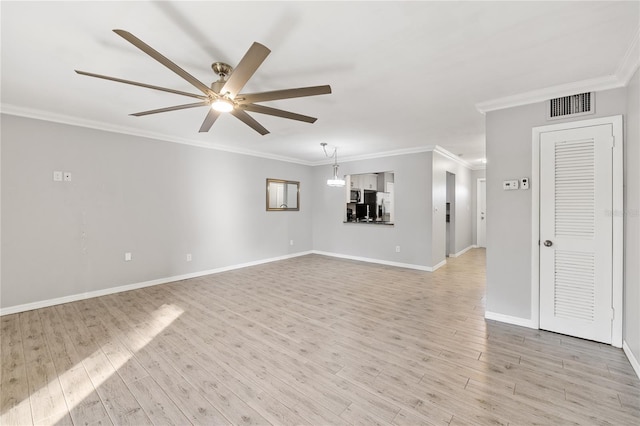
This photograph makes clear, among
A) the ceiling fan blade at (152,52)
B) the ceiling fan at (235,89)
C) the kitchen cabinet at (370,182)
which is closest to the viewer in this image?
the ceiling fan blade at (152,52)

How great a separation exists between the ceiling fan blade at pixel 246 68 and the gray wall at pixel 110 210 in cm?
321

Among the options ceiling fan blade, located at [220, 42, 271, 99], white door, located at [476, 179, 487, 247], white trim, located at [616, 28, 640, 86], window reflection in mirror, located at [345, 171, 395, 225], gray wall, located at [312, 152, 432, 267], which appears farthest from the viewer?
white door, located at [476, 179, 487, 247]

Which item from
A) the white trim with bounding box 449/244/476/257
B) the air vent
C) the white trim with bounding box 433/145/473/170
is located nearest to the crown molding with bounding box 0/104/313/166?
the white trim with bounding box 433/145/473/170

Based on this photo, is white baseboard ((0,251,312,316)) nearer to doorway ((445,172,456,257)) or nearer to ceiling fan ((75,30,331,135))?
ceiling fan ((75,30,331,135))

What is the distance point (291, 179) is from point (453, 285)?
4326mm

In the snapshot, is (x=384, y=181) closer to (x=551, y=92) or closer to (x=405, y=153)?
(x=405, y=153)

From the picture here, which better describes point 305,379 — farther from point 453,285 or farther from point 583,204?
point 453,285

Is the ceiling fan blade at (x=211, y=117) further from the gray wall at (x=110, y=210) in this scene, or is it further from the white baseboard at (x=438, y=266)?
the white baseboard at (x=438, y=266)

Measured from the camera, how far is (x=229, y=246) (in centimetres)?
566

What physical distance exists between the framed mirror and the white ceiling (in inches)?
122

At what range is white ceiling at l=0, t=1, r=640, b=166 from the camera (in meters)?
1.72

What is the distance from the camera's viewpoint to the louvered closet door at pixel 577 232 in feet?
8.59

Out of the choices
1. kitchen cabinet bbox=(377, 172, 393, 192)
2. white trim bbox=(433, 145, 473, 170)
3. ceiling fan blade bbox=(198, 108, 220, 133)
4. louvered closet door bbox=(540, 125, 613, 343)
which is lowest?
louvered closet door bbox=(540, 125, 613, 343)

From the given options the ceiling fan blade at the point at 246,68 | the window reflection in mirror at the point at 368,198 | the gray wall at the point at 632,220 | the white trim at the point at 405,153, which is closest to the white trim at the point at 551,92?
the gray wall at the point at 632,220
